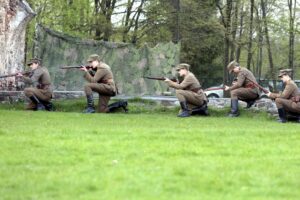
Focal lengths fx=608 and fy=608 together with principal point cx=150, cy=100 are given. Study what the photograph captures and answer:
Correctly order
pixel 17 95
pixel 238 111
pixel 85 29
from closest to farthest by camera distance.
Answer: pixel 238 111, pixel 17 95, pixel 85 29

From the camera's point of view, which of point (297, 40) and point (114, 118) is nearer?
point (114, 118)

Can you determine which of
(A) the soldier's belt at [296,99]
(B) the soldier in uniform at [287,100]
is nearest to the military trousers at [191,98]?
(B) the soldier in uniform at [287,100]

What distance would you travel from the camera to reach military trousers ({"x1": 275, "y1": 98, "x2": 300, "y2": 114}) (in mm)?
14984

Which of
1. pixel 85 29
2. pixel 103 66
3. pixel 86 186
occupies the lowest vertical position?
pixel 86 186

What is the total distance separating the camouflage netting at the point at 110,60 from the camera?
20.8 metres

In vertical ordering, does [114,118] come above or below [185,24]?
below

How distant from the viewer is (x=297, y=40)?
143ft

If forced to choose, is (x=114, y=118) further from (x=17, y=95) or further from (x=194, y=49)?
(x=194, y=49)

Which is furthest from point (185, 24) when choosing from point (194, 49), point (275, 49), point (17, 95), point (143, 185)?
point (143, 185)

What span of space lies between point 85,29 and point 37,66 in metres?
17.0

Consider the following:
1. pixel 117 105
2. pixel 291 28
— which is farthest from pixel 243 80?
pixel 291 28

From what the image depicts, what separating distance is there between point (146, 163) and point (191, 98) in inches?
349

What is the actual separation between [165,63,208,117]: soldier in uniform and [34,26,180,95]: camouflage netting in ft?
15.8

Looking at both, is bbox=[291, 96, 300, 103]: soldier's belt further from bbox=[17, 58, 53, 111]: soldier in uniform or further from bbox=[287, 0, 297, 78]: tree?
bbox=[287, 0, 297, 78]: tree
